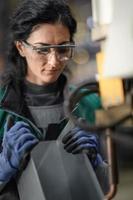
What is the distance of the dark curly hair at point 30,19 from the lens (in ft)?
3.83

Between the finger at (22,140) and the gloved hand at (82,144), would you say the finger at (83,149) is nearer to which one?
the gloved hand at (82,144)

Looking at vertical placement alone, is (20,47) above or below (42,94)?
above

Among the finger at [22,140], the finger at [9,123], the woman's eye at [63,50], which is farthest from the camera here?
the woman's eye at [63,50]

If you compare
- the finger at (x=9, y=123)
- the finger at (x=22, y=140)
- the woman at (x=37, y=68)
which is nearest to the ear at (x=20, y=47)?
the woman at (x=37, y=68)

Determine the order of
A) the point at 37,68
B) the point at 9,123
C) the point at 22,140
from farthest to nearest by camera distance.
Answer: the point at 37,68, the point at 9,123, the point at 22,140

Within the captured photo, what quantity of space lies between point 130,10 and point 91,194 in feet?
1.58

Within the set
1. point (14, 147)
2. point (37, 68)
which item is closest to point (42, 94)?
point (37, 68)

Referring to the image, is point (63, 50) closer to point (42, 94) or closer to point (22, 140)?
point (42, 94)

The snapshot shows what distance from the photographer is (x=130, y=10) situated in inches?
19.6

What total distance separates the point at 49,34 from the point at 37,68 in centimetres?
10

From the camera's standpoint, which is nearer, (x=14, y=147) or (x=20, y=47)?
(x=14, y=147)

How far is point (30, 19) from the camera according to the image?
46.6 inches

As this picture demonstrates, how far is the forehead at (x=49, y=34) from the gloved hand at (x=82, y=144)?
30cm

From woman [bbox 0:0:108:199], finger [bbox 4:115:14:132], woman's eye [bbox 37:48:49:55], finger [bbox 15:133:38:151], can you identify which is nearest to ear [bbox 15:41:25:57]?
woman [bbox 0:0:108:199]
